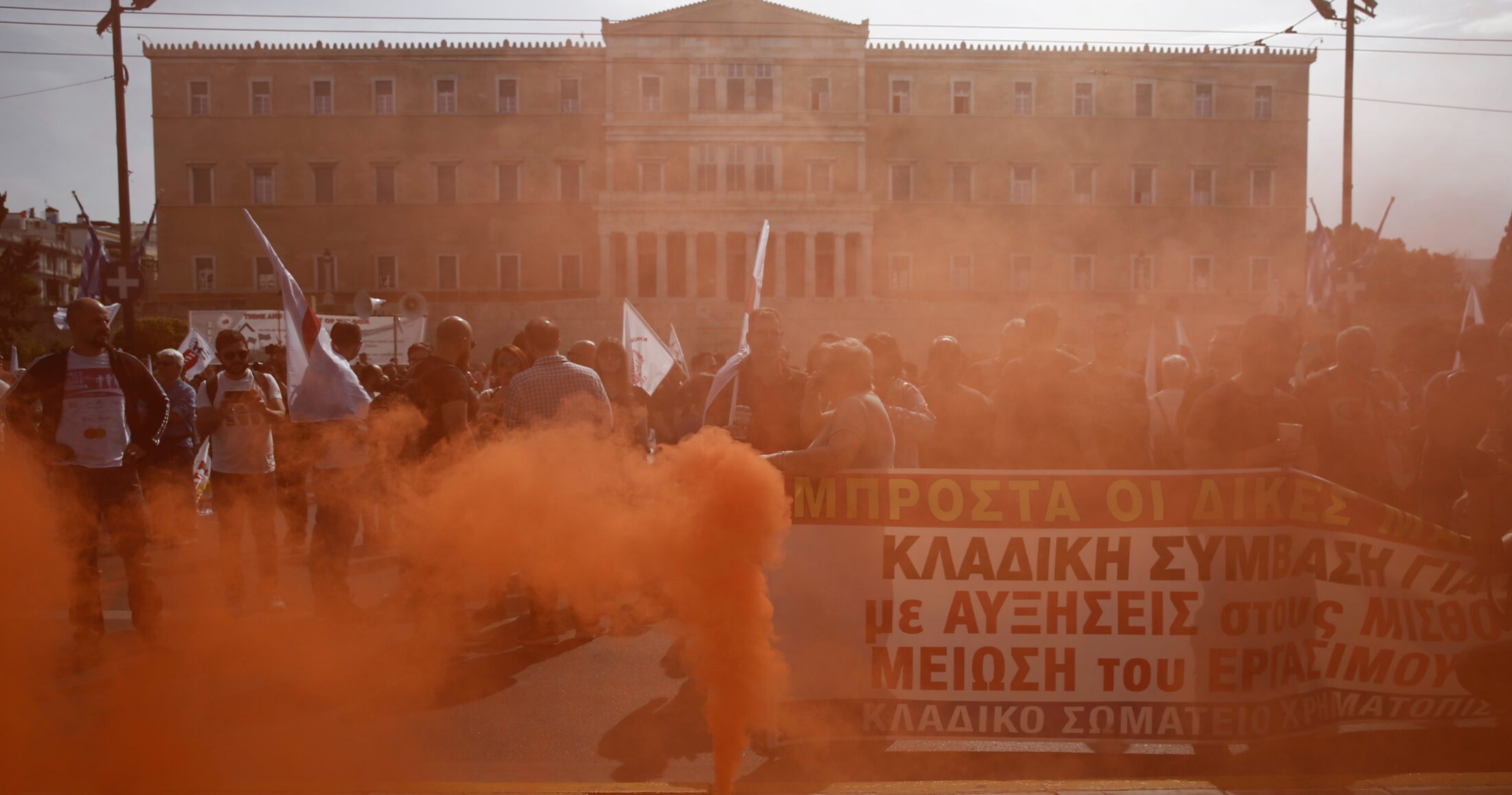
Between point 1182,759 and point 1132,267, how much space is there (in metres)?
47.3

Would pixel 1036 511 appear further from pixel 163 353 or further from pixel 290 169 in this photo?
pixel 290 169

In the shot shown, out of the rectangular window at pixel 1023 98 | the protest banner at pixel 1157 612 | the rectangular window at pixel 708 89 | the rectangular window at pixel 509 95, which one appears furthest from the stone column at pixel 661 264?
the protest banner at pixel 1157 612

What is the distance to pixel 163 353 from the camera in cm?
802

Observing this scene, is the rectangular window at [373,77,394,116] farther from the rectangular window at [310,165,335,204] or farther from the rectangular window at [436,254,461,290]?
the rectangular window at [436,254,461,290]

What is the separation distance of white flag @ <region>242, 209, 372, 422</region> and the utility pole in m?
12.4

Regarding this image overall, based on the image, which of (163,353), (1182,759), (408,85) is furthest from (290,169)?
(1182,759)

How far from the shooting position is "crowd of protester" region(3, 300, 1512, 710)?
16.9 ft

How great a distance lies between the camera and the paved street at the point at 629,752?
389 cm

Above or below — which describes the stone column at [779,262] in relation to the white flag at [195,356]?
above

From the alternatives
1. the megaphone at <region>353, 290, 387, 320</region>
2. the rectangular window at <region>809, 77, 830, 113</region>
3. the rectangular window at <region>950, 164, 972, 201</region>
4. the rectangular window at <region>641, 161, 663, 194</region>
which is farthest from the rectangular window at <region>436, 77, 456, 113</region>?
the megaphone at <region>353, 290, 387, 320</region>

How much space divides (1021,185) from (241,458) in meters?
45.6

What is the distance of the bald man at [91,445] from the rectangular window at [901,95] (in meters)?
45.7

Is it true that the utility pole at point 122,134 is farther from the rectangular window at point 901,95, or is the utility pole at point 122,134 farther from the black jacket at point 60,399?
the rectangular window at point 901,95

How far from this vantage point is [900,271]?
158 ft
